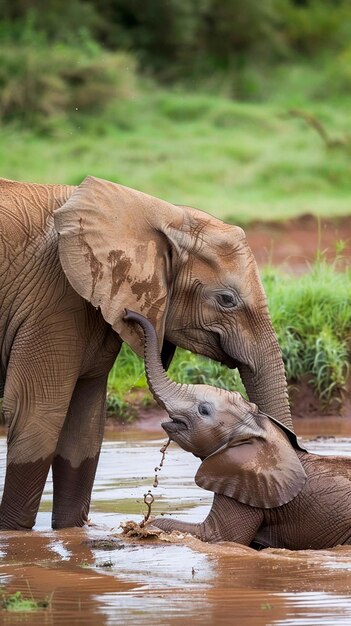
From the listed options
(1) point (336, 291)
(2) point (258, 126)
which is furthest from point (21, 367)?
(2) point (258, 126)

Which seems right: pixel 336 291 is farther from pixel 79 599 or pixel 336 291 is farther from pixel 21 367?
pixel 79 599

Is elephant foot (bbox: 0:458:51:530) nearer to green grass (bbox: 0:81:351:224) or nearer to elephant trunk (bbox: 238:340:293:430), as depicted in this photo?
elephant trunk (bbox: 238:340:293:430)

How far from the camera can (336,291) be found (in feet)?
35.2

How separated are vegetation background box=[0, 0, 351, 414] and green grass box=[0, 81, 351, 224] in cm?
3

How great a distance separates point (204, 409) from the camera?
6645mm

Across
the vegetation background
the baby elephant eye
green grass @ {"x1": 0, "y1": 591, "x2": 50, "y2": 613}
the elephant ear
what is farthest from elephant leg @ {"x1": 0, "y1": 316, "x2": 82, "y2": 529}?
the vegetation background

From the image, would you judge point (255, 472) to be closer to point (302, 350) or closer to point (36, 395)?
point (36, 395)

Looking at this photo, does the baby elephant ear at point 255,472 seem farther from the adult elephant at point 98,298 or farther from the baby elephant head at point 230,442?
the adult elephant at point 98,298

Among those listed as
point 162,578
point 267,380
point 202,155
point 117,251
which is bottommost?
point 202,155

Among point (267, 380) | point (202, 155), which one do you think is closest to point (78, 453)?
point (267, 380)

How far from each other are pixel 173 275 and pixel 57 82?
582 inches

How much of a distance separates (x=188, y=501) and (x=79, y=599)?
2365 millimetres

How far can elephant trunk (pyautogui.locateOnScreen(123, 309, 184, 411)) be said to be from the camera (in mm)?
6545

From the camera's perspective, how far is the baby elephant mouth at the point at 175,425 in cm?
661
